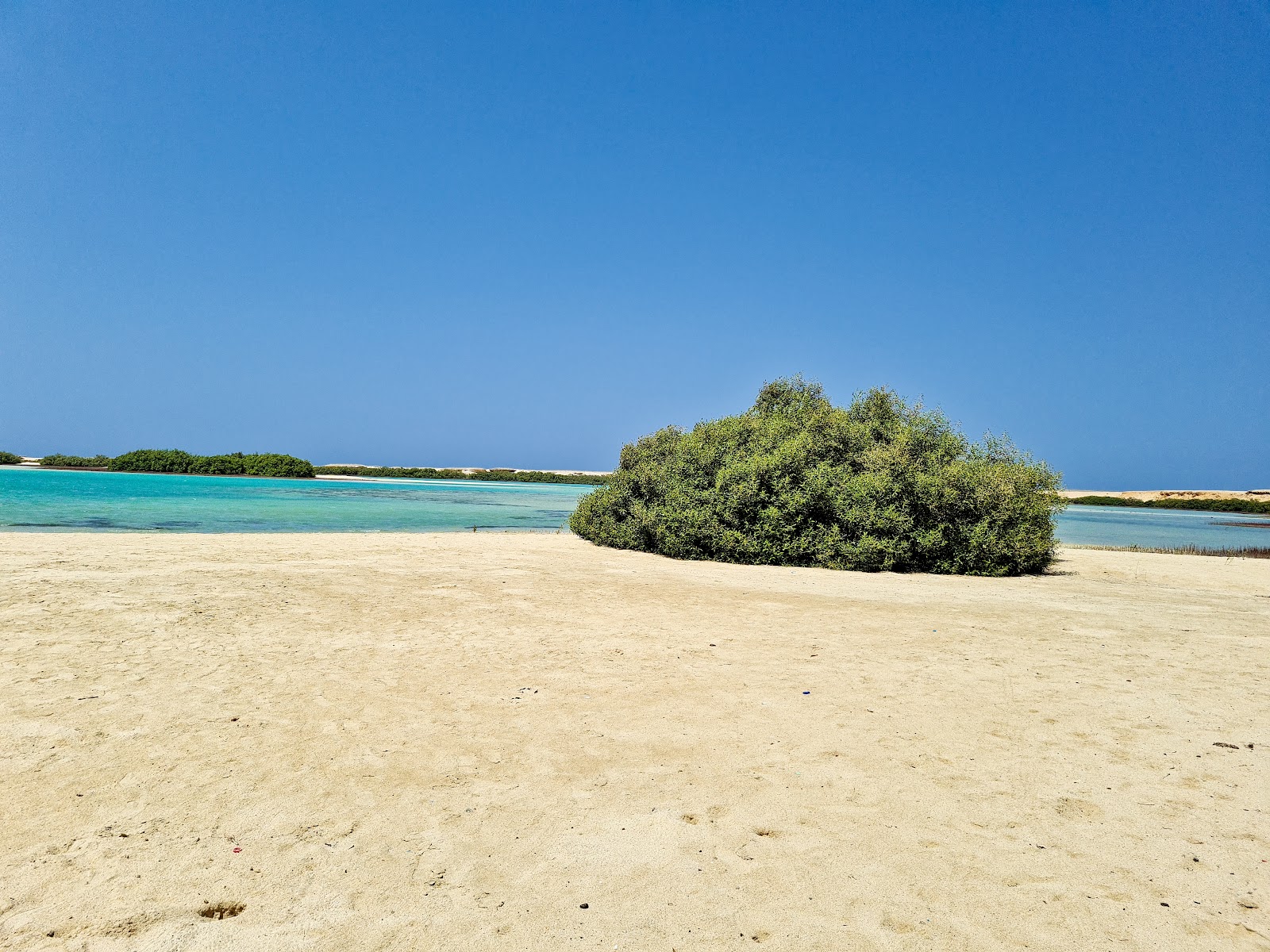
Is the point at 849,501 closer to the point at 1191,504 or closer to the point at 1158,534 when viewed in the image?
the point at 1158,534

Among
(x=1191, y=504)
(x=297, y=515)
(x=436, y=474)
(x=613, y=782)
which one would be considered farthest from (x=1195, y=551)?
(x=436, y=474)

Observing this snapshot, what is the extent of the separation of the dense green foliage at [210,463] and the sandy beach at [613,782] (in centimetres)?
8023

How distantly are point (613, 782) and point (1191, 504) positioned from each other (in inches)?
3759

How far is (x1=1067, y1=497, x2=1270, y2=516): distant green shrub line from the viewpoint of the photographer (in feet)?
229

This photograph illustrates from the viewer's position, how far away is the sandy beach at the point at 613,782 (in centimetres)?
304

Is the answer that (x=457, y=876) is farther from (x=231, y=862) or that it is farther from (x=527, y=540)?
(x=527, y=540)

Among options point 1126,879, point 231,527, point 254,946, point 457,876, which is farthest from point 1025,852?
point 231,527

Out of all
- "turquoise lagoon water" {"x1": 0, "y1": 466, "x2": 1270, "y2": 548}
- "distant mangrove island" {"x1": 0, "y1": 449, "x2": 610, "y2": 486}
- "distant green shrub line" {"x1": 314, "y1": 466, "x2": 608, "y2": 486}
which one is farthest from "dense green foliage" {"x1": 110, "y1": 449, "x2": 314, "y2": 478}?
"turquoise lagoon water" {"x1": 0, "y1": 466, "x2": 1270, "y2": 548}

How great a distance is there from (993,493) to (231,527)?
74.6ft

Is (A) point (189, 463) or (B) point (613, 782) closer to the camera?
(B) point (613, 782)

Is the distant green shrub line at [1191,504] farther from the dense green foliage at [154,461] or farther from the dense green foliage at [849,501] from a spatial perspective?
the dense green foliage at [154,461]

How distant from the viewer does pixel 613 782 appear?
4.35 meters

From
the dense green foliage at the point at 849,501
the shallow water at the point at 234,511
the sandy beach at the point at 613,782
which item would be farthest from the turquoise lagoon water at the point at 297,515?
the sandy beach at the point at 613,782

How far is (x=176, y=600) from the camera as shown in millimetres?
9039
